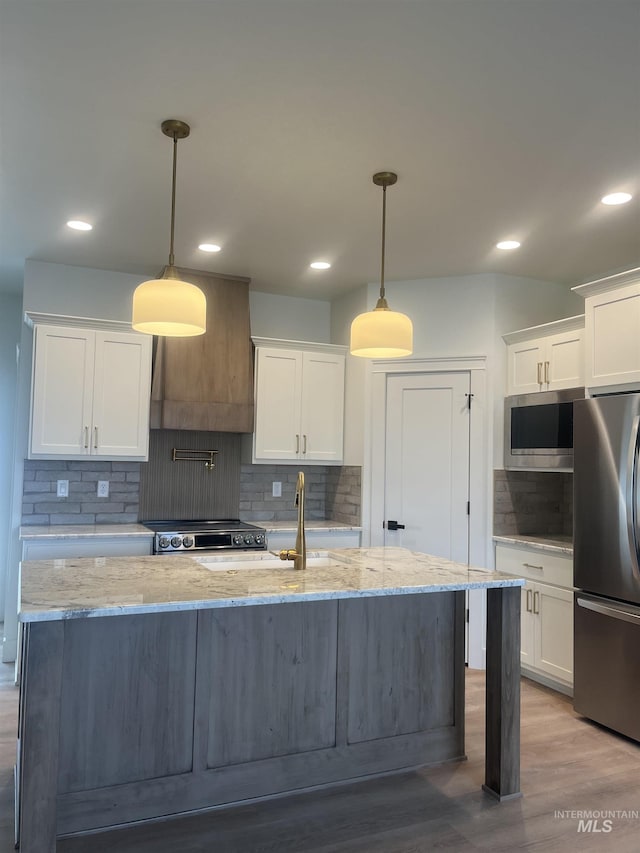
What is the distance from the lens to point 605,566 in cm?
349

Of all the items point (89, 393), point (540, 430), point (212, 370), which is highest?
point (212, 370)

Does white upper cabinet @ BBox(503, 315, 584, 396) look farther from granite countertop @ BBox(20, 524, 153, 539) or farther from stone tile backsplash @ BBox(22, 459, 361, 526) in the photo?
granite countertop @ BBox(20, 524, 153, 539)

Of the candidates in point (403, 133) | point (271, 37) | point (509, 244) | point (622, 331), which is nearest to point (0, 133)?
point (271, 37)

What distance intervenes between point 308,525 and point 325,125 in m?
2.96

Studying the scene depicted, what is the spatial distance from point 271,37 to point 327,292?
3201 mm

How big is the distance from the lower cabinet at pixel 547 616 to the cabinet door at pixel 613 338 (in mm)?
1131

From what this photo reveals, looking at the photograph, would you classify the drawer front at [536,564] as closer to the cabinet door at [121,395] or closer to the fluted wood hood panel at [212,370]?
the fluted wood hood panel at [212,370]

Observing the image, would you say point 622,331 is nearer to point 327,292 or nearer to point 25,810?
point 327,292

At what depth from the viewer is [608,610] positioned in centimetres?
345

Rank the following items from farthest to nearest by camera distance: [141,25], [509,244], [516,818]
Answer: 1. [509,244]
2. [516,818]
3. [141,25]

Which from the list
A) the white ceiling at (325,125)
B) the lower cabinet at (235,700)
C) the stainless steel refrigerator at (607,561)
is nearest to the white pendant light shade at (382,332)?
the white ceiling at (325,125)

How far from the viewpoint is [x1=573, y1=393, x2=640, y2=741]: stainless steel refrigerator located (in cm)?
331

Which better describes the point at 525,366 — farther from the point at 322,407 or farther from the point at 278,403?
the point at 278,403

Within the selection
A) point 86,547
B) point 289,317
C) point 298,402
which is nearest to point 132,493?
point 86,547
